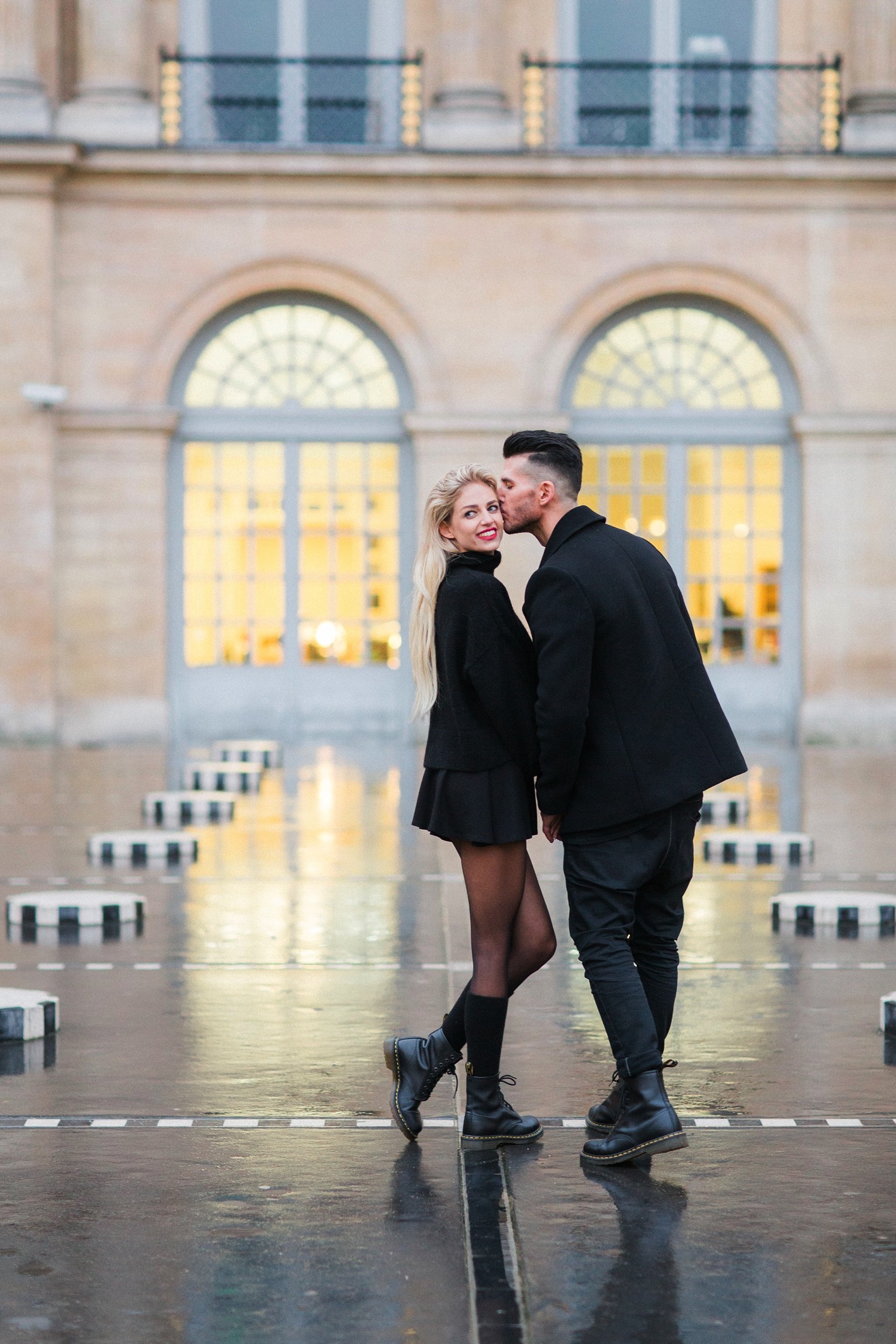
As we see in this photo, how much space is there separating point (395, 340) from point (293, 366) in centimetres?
132

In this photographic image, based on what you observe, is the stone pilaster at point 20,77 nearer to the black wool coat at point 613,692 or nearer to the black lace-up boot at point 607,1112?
the black wool coat at point 613,692

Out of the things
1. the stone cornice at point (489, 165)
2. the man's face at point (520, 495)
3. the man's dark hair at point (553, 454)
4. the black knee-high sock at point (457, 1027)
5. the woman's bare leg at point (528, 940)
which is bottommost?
the black knee-high sock at point (457, 1027)

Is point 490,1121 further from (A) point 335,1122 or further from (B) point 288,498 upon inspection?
(B) point 288,498

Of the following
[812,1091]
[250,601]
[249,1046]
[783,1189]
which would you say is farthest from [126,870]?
[250,601]

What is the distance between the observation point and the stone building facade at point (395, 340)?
22.2 metres

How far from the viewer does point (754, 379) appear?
23062 mm

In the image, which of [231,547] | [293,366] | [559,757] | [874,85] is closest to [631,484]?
[293,366]

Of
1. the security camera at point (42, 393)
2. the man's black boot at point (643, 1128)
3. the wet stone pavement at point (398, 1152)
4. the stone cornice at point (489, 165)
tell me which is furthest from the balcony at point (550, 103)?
the man's black boot at point (643, 1128)

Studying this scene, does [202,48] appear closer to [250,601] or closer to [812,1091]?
[250,601]

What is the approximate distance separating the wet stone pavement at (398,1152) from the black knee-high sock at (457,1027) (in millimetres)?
249

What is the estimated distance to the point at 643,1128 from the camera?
15.1 feet

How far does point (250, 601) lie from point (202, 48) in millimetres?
6519

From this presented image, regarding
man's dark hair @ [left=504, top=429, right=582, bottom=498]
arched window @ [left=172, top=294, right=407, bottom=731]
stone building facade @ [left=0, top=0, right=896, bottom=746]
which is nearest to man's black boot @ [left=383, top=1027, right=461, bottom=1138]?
man's dark hair @ [left=504, top=429, right=582, bottom=498]

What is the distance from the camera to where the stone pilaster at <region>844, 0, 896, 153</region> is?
22.5 metres
